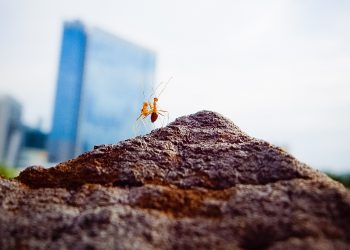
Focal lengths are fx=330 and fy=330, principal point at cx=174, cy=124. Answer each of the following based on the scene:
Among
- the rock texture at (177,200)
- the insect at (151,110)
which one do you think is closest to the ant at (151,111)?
the insect at (151,110)

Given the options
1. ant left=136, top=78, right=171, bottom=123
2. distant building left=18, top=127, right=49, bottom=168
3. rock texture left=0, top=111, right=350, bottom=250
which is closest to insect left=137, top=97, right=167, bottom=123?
ant left=136, top=78, right=171, bottom=123

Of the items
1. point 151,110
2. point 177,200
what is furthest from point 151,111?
point 177,200

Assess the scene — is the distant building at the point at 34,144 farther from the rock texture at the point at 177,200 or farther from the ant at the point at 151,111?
the rock texture at the point at 177,200

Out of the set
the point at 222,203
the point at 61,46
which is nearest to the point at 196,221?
the point at 222,203

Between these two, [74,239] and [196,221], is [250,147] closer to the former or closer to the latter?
[196,221]

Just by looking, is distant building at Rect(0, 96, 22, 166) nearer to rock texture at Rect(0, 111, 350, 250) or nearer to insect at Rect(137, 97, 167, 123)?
insect at Rect(137, 97, 167, 123)

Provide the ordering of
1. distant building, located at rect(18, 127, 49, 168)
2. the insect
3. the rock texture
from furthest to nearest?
distant building, located at rect(18, 127, 49, 168)
the insect
the rock texture

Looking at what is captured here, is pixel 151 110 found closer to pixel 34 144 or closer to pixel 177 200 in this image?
pixel 177 200
